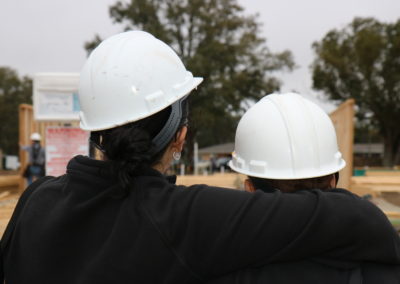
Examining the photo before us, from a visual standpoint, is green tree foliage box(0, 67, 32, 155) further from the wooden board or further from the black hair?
the black hair

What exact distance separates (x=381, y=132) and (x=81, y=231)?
1714 inches

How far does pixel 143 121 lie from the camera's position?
49.8 inches

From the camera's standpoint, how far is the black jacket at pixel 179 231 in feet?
3.32

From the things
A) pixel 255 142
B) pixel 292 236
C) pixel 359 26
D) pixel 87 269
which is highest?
pixel 359 26

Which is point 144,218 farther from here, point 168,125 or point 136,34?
point 136,34

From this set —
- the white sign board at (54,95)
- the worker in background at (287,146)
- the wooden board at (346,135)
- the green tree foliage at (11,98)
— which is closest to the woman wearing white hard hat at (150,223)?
the worker in background at (287,146)

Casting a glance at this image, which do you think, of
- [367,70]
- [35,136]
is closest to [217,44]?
[367,70]

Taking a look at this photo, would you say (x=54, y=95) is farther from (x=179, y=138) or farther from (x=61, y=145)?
(x=179, y=138)

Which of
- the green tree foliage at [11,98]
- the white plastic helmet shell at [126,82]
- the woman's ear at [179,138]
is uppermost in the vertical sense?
the white plastic helmet shell at [126,82]

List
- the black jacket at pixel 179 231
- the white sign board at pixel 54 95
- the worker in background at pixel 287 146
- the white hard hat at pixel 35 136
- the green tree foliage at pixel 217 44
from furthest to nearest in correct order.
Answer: the green tree foliage at pixel 217 44, the white hard hat at pixel 35 136, the white sign board at pixel 54 95, the worker in background at pixel 287 146, the black jacket at pixel 179 231

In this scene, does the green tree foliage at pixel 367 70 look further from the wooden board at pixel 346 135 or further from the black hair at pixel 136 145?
the black hair at pixel 136 145

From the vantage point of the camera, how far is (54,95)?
606 centimetres

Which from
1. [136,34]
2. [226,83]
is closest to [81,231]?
[136,34]

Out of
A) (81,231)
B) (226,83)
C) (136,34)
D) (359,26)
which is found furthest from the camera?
(359,26)
